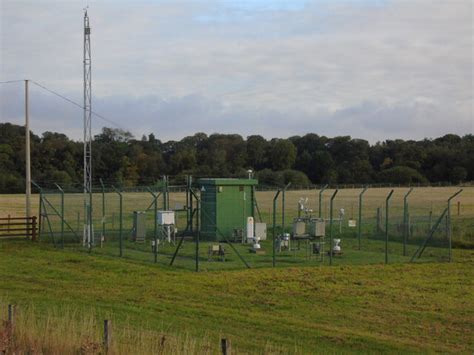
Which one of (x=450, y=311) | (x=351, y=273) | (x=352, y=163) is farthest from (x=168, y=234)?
(x=352, y=163)

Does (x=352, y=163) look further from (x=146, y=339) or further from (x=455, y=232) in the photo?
(x=146, y=339)

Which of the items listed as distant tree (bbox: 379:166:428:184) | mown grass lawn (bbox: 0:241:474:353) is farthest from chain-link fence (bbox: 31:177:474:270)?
distant tree (bbox: 379:166:428:184)

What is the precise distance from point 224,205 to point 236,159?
45749 millimetres

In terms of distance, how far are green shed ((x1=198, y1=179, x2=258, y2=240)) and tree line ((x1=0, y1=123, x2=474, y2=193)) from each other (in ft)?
97.6

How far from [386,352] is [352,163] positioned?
229 feet

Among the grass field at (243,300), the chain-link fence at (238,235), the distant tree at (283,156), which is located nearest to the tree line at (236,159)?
the distant tree at (283,156)

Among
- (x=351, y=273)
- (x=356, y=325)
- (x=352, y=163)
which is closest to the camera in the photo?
(x=356, y=325)

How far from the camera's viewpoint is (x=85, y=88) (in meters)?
29.2

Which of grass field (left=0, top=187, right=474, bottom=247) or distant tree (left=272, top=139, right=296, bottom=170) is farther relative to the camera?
distant tree (left=272, top=139, right=296, bottom=170)

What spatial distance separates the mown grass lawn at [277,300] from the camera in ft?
39.4

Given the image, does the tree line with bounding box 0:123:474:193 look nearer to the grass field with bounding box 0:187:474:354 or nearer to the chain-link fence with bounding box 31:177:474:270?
the chain-link fence with bounding box 31:177:474:270

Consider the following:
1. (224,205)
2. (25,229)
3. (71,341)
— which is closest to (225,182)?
(224,205)

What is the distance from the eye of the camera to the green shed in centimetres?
3109

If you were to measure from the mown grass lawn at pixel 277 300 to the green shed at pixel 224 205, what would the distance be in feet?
26.1
